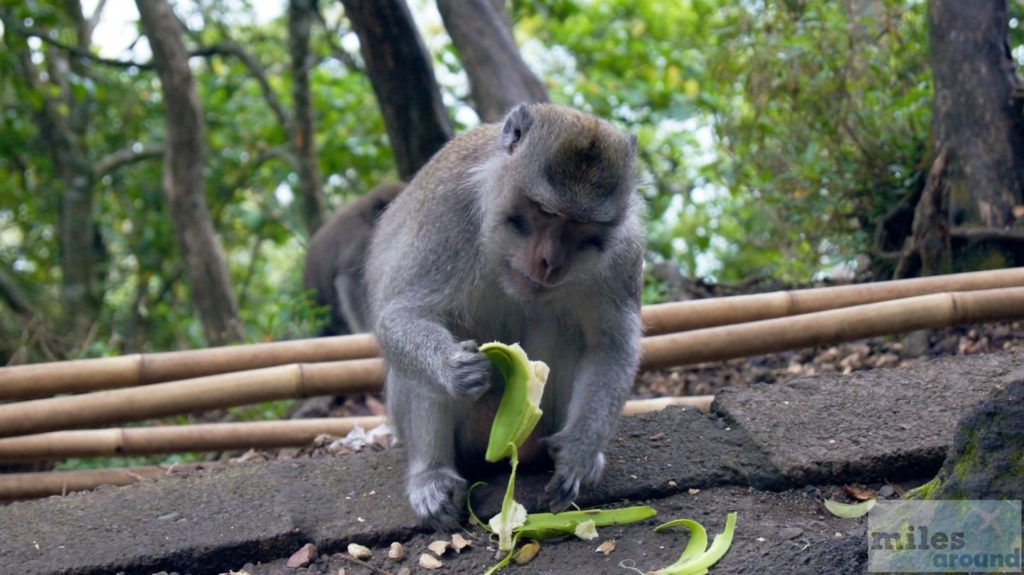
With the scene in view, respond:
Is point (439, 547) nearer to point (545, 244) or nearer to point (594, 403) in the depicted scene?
point (594, 403)

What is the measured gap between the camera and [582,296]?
4.48 meters

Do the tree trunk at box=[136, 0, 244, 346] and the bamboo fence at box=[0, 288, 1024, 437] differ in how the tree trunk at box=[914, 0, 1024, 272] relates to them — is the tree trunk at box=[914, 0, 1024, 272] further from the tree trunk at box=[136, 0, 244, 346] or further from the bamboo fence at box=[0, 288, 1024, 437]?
the tree trunk at box=[136, 0, 244, 346]

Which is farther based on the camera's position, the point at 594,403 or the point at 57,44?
the point at 57,44

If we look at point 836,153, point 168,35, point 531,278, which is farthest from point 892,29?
point 168,35

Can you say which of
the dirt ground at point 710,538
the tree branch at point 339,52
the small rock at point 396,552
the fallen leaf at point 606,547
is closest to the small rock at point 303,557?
the dirt ground at point 710,538

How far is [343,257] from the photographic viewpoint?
33.3 ft

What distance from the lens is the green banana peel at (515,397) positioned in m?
3.92

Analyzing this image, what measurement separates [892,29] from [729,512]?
15.0 feet

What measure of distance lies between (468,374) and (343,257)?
633 centimetres

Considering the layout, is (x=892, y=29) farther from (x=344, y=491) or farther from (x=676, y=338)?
(x=344, y=491)

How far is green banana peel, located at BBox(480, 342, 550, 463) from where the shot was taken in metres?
3.92

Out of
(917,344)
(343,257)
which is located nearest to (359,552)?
(917,344)

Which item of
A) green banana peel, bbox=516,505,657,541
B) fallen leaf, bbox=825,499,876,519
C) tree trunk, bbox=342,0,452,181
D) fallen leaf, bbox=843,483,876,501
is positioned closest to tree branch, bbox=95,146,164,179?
tree trunk, bbox=342,0,452,181

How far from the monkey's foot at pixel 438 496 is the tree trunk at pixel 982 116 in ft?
11.9
